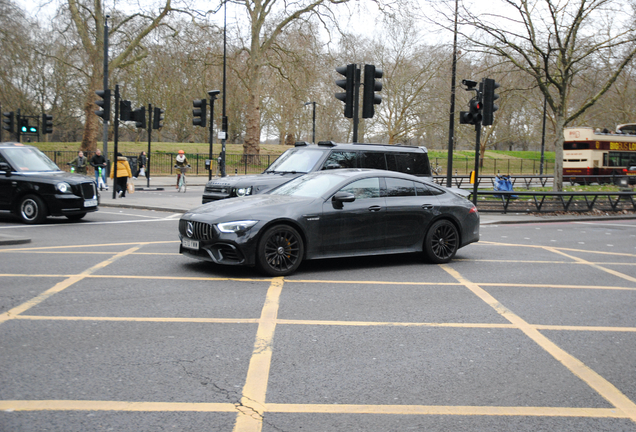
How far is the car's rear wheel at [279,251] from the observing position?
7.95 meters

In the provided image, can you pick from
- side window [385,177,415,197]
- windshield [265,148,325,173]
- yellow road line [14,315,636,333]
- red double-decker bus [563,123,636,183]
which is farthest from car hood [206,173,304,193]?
red double-decker bus [563,123,636,183]

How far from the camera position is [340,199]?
27.9 ft

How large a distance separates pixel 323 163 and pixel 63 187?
601 cm

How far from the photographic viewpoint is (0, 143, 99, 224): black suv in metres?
13.9

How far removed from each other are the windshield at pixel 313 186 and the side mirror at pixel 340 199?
20cm

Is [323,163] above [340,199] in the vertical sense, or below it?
above

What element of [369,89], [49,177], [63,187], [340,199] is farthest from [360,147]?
[49,177]

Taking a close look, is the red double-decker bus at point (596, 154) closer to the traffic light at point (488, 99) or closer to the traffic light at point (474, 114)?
the traffic light at point (488, 99)

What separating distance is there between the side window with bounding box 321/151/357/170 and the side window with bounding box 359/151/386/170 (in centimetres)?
17

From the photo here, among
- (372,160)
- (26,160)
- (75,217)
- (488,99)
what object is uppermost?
(488,99)

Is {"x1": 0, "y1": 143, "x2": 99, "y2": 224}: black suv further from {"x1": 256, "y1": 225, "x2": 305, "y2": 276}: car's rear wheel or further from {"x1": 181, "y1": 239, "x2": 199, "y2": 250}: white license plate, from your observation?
{"x1": 256, "y1": 225, "x2": 305, "y2": 276}: car's rear wheel

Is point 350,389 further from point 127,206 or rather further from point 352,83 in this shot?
point 127,206

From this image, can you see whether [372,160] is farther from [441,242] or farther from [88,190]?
[88,190]

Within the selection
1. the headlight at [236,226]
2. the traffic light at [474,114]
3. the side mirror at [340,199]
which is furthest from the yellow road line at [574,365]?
the traffic light at [474,114]
